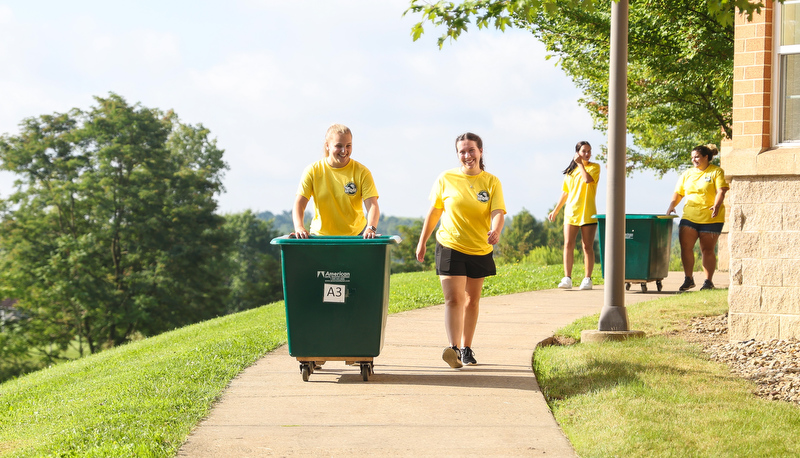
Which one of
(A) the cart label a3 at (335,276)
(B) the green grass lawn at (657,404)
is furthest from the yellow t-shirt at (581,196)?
(A) the cart label a3 at (335,276)

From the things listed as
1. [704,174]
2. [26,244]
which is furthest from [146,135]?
[704,174]

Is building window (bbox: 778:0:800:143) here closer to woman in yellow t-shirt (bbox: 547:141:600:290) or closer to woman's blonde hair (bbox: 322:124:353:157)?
woman in yellow t-shirt (bbox: 547:141:600:290)

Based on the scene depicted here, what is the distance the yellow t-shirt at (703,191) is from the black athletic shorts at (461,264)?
18.9ft

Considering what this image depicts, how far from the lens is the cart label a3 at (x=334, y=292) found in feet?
19.1

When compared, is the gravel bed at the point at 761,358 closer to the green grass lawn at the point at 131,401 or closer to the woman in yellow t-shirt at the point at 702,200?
the woman in yellow t-shirt at the point at 702,200

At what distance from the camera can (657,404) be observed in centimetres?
532

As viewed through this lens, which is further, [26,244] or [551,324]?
[26,244]

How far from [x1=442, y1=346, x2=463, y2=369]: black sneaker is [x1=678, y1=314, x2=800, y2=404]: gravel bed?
7.33 ft

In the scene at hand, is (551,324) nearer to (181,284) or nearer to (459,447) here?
(459,447)

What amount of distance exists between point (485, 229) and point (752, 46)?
3.51 m

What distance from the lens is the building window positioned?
7699 millimetres

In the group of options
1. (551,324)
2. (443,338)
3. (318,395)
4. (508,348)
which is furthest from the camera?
(551,324)

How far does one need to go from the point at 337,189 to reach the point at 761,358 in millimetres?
3970

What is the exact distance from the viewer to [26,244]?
130 ft
